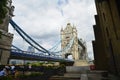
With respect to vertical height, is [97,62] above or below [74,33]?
below

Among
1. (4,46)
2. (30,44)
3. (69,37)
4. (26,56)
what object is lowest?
(26,56)

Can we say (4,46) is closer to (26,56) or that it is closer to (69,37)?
A: (26,56)

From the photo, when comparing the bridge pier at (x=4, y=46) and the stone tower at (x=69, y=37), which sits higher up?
the stone tower at (x=69, y=37)

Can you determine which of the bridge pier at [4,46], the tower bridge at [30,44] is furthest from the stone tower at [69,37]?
the bridge pier at [4,46]

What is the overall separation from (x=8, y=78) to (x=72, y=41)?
84317 mm

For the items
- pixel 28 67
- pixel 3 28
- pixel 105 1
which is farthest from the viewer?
pixel 3 28

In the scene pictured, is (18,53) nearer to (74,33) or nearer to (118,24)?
(118,24)

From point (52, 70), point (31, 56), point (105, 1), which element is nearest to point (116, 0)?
point (105, 1)

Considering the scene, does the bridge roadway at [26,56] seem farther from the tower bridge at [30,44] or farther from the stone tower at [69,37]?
the stone tower at [69,37]

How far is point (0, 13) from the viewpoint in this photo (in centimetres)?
996

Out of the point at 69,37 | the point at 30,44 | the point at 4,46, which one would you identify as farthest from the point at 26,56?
the point at 69,37

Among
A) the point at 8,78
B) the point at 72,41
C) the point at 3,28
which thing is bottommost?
the point at 8,78

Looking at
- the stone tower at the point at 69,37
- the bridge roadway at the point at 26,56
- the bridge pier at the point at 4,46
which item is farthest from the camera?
the stone tower at the point at 69,37

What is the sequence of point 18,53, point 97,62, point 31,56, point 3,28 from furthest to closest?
1. point 31,56
2. point 18,53
3. point 3,28
4. point 97,62
